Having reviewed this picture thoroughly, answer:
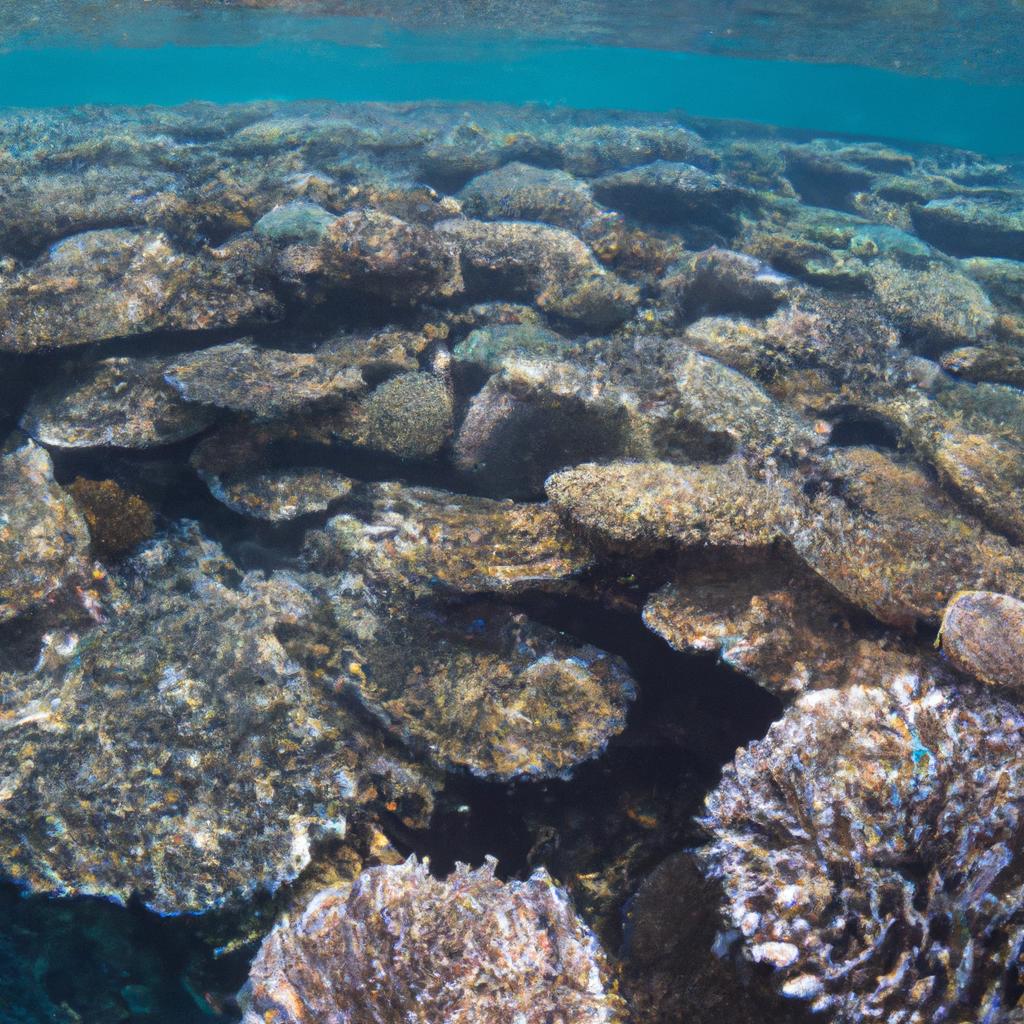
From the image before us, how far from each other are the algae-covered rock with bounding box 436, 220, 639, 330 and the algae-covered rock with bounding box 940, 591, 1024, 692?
490 cm

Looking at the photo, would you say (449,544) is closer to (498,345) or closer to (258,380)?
(258,380)

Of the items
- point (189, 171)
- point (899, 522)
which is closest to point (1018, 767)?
point (899, 522)

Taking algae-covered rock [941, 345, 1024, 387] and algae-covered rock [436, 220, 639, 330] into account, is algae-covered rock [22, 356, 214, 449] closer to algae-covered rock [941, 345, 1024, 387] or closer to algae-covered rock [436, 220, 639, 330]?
algae-covered rock [436, 220, 639, 330]

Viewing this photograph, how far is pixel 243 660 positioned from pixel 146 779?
2.56 feet

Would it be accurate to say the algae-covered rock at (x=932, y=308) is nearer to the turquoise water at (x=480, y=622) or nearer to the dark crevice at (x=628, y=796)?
the turquoise water at (x=480, y=622)

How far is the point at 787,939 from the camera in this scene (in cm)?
220

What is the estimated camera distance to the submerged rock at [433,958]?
2.22 meters

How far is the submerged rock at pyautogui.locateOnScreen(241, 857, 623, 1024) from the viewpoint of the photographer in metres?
2.22

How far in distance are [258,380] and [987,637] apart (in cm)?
482

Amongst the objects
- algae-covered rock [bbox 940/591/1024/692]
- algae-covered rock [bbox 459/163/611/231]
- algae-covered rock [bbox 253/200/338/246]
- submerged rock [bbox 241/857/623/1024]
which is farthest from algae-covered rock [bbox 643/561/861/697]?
algae-covered rock [bbox 459/163/611/231]

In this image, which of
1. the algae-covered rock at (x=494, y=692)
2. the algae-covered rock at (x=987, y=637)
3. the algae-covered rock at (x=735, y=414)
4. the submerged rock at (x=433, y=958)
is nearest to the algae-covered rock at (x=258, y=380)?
the algae-covered rock at (x=494, y=692)

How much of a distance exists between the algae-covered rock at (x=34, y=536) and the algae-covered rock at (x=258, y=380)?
104cm

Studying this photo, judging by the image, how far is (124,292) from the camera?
5.13 m

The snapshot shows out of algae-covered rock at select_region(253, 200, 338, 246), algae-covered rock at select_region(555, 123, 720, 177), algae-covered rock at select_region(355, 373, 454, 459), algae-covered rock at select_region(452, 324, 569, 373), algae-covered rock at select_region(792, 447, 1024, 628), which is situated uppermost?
algae-covered rock at select_region(555, 123, 720, 177)
